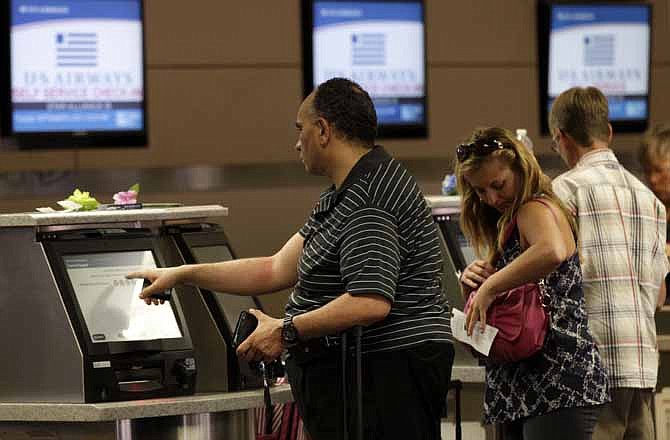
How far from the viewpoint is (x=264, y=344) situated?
2.60 meters

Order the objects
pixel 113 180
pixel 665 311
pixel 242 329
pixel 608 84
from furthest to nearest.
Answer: pixel 608 84 → pixel 113 180 → pixel 665 311 → pixel 242 329

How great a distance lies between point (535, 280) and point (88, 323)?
114 centimetres

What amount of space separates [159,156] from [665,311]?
108 inches

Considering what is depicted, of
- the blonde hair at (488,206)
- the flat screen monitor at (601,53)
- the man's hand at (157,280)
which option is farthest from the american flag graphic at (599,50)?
the man's hand at (157,280)

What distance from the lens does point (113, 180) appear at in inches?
236

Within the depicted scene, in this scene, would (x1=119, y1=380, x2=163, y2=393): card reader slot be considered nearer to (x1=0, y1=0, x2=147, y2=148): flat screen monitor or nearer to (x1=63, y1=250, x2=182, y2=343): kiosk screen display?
(x1=63, y1=250, x2=182, y2=343): kiosk screen display

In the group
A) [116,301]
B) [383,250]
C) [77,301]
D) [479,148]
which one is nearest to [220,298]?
→ [116,301]

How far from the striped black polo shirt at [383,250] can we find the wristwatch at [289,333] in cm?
9

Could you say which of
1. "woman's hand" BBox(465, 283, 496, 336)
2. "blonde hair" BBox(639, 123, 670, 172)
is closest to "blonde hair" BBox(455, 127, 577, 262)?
"woman's hand" BBox(465, 283, 496, 336)

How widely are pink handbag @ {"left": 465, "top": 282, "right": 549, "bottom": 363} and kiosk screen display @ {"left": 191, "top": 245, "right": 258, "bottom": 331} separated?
748 millimetres

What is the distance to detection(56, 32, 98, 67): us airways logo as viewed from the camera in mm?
5715

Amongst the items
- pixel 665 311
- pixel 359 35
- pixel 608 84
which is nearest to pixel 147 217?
pixel 665 311

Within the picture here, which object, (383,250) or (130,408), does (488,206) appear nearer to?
(383,250)

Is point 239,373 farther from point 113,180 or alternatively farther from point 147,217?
point 113,180
